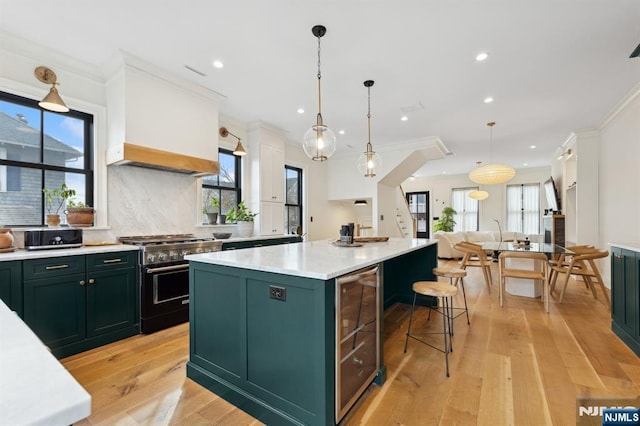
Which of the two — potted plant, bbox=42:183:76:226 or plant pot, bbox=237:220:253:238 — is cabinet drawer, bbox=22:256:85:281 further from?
plant pot, bbox=237:220:253:238

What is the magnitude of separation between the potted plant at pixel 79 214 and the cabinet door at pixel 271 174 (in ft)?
8.01

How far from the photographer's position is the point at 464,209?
10336mm

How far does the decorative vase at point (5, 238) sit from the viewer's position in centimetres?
239

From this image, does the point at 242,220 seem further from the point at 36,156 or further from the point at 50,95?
the point at 50,95

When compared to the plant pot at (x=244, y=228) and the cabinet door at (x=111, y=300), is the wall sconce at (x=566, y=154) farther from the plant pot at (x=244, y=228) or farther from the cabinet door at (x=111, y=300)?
the cabinet door at (x=111, y=300)

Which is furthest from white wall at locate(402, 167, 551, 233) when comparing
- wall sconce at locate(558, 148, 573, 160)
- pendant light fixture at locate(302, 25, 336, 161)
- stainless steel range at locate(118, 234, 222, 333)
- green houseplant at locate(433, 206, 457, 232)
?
stainless steel range at locate(118, 234, 222, 333)

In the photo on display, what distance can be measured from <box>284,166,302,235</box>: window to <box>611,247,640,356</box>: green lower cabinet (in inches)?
196

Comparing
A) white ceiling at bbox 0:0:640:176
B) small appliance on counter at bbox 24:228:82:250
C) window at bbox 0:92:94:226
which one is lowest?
small appliance on counter at bbox 24:228:82:250

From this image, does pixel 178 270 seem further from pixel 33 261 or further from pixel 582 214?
pixel 582 214

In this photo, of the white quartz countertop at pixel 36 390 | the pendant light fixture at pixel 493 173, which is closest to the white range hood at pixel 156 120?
the white quartz countertop at pixel 36 390

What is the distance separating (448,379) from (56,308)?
10.5ft

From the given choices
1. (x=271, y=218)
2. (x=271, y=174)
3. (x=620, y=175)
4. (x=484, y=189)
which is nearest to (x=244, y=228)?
(x=271, y=218)

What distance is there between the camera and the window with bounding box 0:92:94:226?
9.03 feet

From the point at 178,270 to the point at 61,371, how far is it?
9.27 feet
